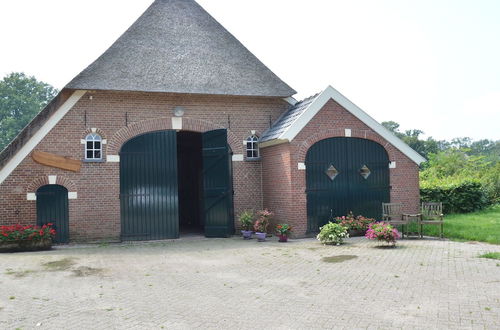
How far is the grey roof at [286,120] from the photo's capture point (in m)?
13.9

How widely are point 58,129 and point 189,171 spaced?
25.1 feet

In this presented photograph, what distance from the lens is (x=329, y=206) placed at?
1388 centimetres

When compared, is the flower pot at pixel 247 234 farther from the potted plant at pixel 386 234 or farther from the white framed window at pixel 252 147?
the potted plant at pixel 386 234

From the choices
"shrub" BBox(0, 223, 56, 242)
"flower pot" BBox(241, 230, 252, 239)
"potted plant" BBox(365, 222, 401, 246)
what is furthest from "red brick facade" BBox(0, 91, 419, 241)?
"potted plant" BBox(365, 222, 401, 246)

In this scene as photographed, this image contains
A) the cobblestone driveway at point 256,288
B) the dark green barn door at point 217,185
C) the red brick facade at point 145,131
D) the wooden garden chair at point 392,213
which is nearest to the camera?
the cobblestone driveway at point 256,288

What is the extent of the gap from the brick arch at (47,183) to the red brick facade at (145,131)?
0.03 meters

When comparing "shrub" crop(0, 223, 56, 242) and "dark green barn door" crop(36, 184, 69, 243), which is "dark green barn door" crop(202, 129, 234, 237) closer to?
"dark green barn door" crop(36, 184, 69, 243)

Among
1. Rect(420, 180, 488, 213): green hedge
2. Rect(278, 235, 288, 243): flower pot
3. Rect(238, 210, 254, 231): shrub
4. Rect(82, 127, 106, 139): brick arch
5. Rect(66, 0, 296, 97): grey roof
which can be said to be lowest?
Rect(278, 235, 288, 243): flower pot

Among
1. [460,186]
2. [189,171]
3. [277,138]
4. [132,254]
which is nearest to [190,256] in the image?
[132,254]

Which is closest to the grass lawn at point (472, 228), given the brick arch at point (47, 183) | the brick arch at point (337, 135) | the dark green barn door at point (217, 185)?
the brick arch at point (337, 135)

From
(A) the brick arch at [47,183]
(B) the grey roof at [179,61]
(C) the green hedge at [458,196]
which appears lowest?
(C) the green hedge at [458,196]

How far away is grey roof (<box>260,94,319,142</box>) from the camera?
45.6 ft

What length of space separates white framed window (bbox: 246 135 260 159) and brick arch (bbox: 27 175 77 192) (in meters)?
5.76

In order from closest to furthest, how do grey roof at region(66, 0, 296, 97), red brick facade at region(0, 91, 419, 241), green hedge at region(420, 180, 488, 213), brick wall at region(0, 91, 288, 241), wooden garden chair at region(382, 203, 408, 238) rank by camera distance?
brick wall at region(0, 91, 288, 241), red brick facade at region(0, 91, 419, 241), wooden garden chair at region(382, 203, 408, 238), grey roof at region(66, 0, 296, 97), green hedge at region(420, 180, 488, 213)
